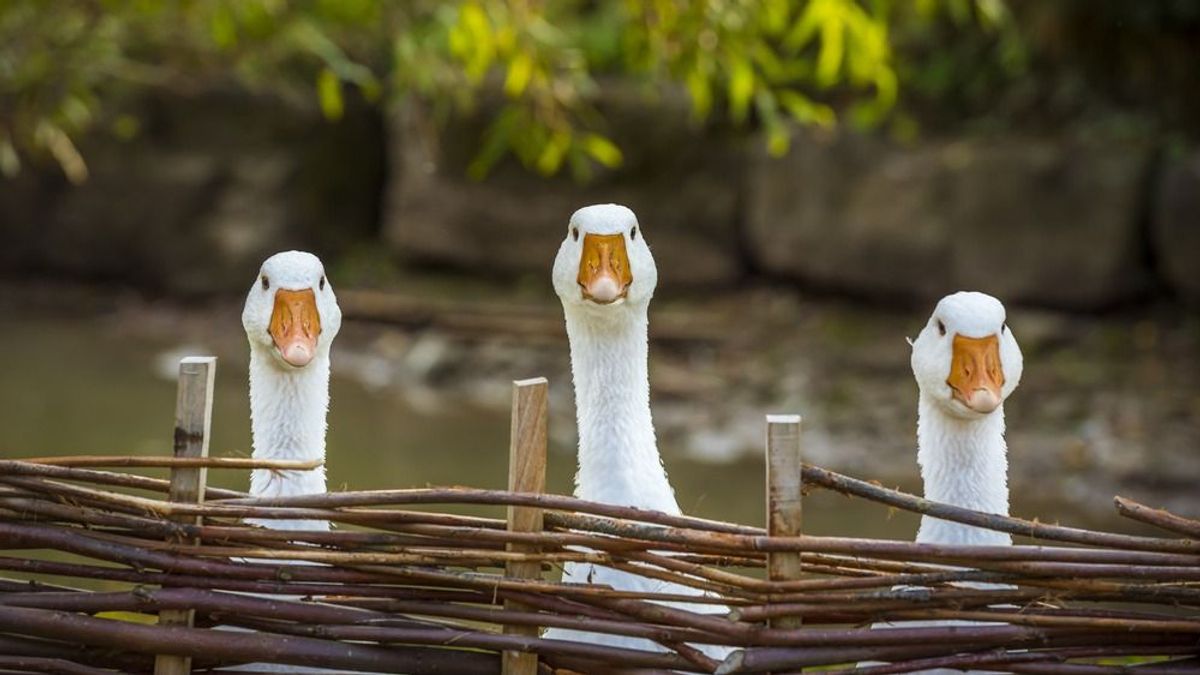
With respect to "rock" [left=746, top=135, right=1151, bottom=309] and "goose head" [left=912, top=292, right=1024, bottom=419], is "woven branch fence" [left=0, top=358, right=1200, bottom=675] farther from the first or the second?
"rock" [left=746, top=135, right=1151, bottom=309]

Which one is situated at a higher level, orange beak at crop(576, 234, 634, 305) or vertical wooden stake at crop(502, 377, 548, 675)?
orange beak at crop(576, 234, 634, 305)

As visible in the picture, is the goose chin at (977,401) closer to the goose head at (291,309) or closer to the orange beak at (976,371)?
the orange beak at (976,371)

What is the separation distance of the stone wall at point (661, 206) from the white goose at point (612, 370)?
432cm

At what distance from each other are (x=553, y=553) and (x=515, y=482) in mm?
100

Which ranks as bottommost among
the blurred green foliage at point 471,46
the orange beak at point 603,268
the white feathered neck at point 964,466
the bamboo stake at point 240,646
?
the bamboo stake at point 240,646

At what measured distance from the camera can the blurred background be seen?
16.3 ft

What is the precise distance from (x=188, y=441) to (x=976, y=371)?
99 centimetres

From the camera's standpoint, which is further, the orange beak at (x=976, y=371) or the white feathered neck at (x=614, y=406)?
the white feathered neck at (x=614, y=406)

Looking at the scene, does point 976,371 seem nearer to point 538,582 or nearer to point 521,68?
point 538,582

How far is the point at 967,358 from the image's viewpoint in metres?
1.95

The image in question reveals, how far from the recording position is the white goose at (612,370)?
80.6 inches

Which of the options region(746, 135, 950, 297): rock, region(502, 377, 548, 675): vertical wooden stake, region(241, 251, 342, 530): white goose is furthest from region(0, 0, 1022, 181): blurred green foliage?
region(502, 377, 548, 675): vertical wooden stake

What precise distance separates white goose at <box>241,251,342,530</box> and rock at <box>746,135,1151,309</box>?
5.59m

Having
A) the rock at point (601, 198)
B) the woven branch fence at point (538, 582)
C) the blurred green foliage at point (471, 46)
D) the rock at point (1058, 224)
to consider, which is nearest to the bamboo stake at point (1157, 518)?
the woven branch fence at point (538, 582)
